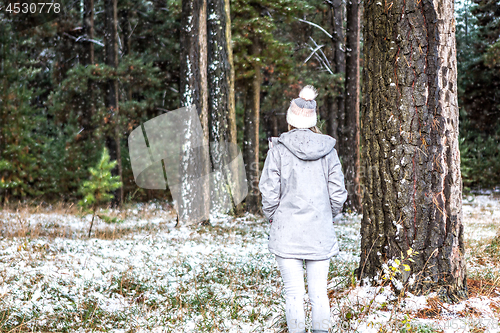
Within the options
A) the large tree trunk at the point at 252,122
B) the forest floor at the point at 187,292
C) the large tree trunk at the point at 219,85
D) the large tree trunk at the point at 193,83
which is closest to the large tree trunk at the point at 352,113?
the large tree trunk at the point at 252,122

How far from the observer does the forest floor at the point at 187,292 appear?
3.49 meters

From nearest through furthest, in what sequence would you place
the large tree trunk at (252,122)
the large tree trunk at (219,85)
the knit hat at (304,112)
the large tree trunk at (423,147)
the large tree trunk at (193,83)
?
the knit hat at (304,112) < the large tree trunk at (423,147) < the large tree trunk at (193,83) < the large tree trunk at (219,85) < the large tree trunk at (252,122)

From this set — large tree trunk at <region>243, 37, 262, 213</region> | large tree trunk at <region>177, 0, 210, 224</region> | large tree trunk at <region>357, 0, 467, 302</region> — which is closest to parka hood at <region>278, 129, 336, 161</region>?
large tree trunk at <region>357, 0, 467, 302</region>

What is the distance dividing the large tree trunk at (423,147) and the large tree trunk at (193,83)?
21.1 ft

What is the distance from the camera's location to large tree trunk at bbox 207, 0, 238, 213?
34.7 ft

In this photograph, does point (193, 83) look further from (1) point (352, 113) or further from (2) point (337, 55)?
(2) point (337, 55)

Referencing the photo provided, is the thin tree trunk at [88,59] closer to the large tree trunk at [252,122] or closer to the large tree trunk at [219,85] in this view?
the large tree trunk at [252,122]

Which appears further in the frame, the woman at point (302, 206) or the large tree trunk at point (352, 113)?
the large tree trunk at point (352, 113)

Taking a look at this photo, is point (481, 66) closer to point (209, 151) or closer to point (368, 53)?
point (209, 151)

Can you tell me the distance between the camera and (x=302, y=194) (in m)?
3.07

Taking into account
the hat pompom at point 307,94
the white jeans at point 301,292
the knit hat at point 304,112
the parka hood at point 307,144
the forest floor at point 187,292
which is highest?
→ the hat pompom at point 307,94

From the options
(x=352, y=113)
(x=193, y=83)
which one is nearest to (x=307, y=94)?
(x=193, y=83)

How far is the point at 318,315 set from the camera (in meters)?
3.10

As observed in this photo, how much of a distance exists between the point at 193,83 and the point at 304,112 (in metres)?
6.89
